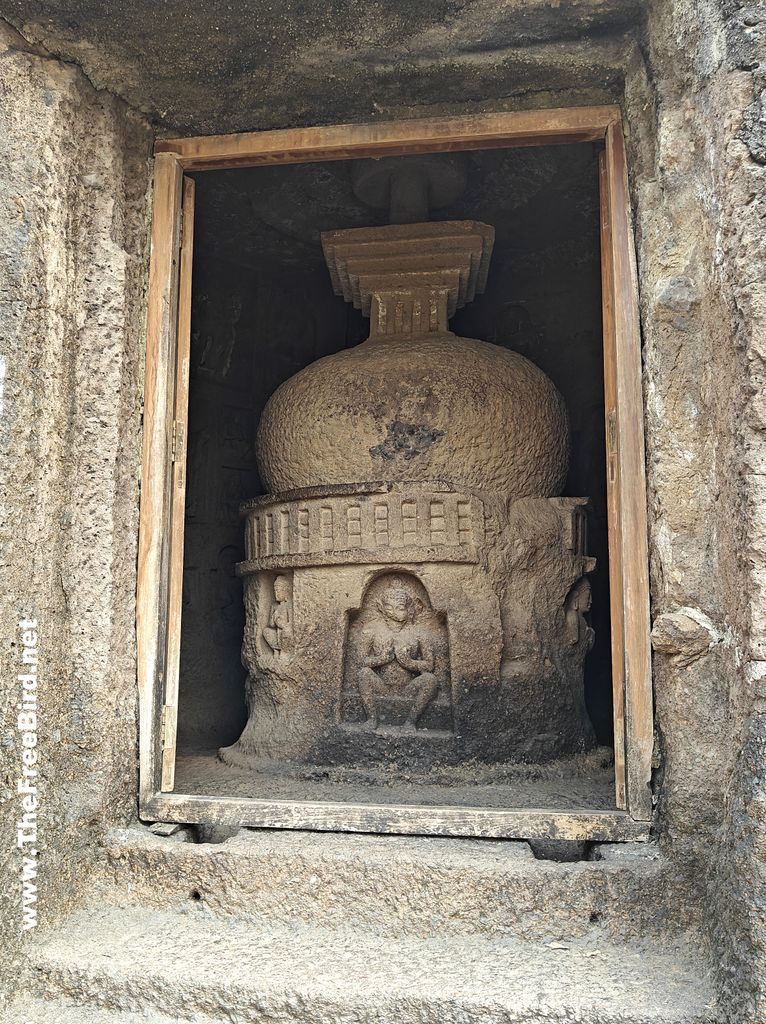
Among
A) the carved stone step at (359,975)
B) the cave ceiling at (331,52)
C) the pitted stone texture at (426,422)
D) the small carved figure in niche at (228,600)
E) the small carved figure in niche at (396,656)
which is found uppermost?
the cave ceiling at (331,52)

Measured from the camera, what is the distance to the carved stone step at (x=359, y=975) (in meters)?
2.46

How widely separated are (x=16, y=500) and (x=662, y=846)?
7.26 feet

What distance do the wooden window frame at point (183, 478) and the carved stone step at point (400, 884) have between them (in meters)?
0.09

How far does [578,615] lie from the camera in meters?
4.62

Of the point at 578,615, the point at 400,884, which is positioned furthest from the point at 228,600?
the point at 400,884

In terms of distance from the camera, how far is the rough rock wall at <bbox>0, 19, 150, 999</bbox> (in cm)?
285

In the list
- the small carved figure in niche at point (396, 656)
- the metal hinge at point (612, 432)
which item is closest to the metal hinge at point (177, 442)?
the small carved figure in niche at point (396, 656)

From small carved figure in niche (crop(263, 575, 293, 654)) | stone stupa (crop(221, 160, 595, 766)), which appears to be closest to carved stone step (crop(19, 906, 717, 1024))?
stone stupa (crop(221, 160, 595, 766))

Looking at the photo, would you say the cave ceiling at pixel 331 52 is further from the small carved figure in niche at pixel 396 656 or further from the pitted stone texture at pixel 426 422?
the small carved figure in niche at pixel 396 656

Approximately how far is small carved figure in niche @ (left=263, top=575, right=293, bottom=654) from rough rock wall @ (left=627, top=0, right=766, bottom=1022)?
2.05 meters

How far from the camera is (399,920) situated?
2885mm

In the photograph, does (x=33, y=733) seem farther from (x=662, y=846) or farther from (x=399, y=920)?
(x=662, y=846)

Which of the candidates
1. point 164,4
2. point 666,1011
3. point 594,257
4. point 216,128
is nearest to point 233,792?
point 666,1011

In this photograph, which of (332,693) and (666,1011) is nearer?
(666,1011)
